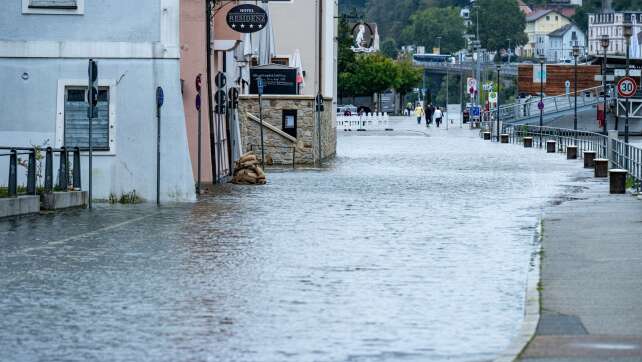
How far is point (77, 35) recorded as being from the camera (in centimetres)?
3095

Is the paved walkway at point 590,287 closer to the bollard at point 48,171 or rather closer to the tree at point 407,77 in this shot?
the bollard at point 48,171

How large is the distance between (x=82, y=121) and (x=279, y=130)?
22587 millimetres

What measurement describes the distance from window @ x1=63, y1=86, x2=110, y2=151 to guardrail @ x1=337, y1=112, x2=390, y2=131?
81.3 meters

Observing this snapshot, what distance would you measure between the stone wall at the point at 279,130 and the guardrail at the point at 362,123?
57.0 m

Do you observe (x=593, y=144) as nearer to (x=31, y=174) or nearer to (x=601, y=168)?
(x=601, y=168)

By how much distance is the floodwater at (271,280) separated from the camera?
1245 cm

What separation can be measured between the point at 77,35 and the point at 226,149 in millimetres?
13347

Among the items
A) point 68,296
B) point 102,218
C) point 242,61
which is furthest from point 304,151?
point 68,296

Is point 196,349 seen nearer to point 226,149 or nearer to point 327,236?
point 327,236

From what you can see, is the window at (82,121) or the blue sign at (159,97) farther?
the window at (82,121)

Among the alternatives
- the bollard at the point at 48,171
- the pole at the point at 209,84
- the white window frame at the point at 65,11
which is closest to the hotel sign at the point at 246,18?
the pole at the point at 209,84

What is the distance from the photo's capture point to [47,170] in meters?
27.8

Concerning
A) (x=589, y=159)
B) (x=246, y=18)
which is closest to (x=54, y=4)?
(x=246, y=18)

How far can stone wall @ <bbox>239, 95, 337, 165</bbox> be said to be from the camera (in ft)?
173
